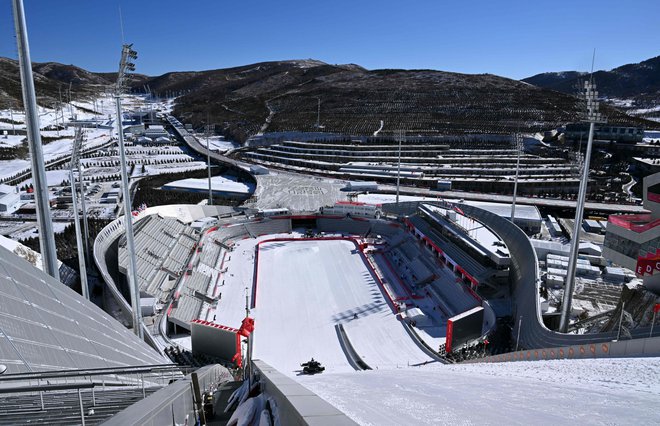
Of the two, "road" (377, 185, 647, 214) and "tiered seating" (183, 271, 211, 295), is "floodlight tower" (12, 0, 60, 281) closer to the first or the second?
"tiered seating" (183, 271, 211, 295)

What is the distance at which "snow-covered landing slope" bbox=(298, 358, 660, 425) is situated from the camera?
4.20 metres

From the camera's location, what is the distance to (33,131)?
871cm

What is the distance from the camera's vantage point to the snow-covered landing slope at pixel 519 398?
13.8 ft

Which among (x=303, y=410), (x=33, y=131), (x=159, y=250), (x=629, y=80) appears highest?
(x=629, y=80)

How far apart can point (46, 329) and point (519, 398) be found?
7.81 m

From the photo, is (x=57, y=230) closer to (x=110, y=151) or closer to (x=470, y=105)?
(x=110, y=151)

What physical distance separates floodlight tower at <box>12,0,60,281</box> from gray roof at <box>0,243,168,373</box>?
1383mm

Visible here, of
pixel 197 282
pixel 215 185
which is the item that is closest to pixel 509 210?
pixel 197 282

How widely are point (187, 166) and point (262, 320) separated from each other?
46.8m

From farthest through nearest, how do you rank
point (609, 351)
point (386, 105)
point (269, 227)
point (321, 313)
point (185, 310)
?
point (386, 105) < point (269, 227) < point (321, 313) < point (185, 310) < point (609, 351)

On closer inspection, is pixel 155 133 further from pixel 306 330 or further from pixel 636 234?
pixel 636 234

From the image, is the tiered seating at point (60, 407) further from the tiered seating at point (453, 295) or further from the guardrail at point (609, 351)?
the tiered seating at point (453, 295)

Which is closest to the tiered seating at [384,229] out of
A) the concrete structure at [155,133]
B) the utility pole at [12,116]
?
the concrete structure at [155,133]

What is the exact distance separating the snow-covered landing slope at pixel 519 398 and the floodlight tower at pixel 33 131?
301 inches
